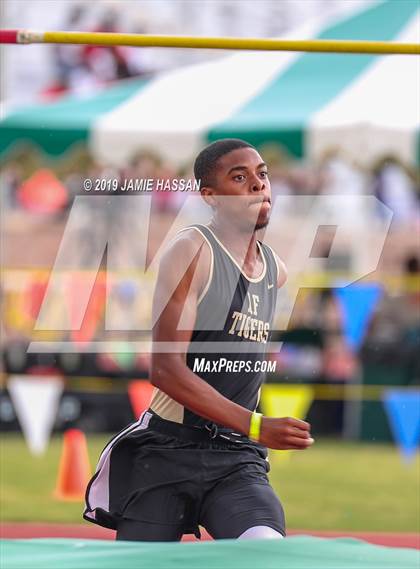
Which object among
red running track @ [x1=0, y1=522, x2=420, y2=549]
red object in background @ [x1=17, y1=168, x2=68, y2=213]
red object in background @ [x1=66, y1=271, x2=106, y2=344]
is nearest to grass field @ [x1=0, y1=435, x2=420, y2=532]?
red running track @ [x1=0, y1=522, x2=420, y2=549]

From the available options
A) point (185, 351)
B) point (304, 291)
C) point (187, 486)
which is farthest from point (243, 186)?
point (304, 291)

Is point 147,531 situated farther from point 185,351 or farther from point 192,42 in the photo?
point 192,42

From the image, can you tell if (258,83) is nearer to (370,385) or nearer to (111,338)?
(370,385)

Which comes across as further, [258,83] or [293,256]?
[258,83]

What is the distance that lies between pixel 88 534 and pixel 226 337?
292 cm

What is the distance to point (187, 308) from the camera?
12.5 ft

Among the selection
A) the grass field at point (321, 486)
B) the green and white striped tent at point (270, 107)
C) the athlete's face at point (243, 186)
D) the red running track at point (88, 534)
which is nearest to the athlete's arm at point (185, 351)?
the athlete's face at point (243, 186)

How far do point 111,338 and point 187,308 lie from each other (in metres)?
1.32

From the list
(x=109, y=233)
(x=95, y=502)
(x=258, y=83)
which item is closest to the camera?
(x=95, y=502)

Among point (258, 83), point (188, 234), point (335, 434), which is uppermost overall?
point (258, 83)

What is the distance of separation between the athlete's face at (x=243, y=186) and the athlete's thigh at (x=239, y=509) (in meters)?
0.80

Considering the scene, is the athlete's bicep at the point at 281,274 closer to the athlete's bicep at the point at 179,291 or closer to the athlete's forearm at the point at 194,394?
the athlete's bicep at the point at 179,291

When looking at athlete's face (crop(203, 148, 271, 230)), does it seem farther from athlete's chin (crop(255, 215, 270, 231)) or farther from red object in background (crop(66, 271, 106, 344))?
red object in background (crop(66, 271, 106, 344))

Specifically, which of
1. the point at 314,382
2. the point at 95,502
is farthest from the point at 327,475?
the point at 95,502
